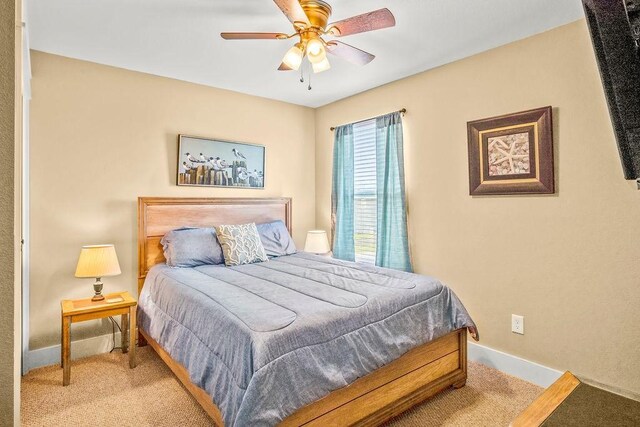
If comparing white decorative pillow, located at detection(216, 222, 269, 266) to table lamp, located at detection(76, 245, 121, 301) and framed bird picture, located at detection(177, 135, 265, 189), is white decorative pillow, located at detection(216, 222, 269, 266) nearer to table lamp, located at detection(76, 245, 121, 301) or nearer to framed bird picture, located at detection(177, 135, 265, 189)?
framed bird picture, located at detection(177, 135, 265, 189)

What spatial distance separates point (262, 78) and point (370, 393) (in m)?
2.85

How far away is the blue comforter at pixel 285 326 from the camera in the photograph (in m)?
1.57

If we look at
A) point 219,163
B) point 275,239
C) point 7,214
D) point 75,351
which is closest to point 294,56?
point 7,214

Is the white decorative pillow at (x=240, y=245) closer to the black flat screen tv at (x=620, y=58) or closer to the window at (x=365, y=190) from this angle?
the window at (x=365, y=190)

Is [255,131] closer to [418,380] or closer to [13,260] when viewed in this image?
[418,380]

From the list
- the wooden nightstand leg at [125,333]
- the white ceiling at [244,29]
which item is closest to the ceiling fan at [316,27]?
the white ceiling at [244,29]

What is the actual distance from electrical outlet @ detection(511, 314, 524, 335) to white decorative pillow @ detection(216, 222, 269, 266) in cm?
214

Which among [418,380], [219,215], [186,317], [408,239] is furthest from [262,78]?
[418,380]

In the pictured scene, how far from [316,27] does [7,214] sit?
1.72m

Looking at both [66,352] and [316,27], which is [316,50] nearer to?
[316,27]

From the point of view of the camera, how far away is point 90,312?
8.46 feet

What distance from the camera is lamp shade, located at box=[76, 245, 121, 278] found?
8.80 ft

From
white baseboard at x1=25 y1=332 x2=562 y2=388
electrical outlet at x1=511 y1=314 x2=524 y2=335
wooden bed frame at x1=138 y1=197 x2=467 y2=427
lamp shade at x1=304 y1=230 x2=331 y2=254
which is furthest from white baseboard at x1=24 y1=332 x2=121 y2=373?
electrical outlet at x1=511 y1=314 x2=524 y2=335

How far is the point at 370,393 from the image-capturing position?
1.94 metres
